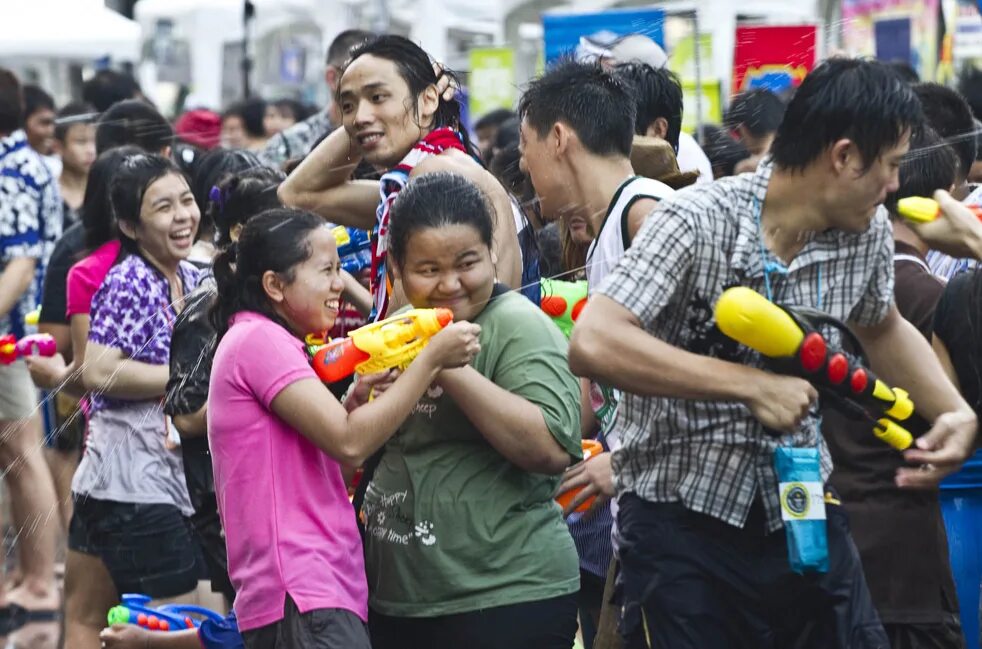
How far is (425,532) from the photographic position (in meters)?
3.78

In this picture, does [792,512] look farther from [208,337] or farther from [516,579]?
[208,337]

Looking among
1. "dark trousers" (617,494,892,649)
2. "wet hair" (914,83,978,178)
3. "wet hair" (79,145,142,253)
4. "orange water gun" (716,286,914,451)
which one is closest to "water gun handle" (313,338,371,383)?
"dark trousers" (617,494,892,649)

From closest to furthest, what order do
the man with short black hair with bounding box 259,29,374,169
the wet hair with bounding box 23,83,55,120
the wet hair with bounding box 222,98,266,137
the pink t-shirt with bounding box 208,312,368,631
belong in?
the pink t-shirt with bounding box 208,312,368,631 < the man with short black hair with bounding box 259,29,374,169 < the wet hair with bounding box 23,83,55,120 < the wet hair with bounding box 222,98,266,137

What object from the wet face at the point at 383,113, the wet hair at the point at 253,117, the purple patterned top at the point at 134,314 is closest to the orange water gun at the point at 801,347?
the wet face at the point at 383,113

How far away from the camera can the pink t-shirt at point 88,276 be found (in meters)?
5.77

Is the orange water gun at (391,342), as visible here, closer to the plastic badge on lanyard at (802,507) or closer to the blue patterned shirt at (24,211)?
the plastic badge on lanyard at (802,507)

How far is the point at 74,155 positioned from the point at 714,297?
7315mm

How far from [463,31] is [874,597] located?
253 inches

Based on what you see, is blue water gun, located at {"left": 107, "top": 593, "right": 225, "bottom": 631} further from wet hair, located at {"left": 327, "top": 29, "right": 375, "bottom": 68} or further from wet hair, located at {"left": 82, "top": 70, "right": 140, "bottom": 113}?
wet hair, located at {"left": 82, "top": 70, "right": 140, "bottom": 113}

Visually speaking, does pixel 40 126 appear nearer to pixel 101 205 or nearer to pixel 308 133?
pixel 308 133

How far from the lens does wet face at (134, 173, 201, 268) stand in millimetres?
5605

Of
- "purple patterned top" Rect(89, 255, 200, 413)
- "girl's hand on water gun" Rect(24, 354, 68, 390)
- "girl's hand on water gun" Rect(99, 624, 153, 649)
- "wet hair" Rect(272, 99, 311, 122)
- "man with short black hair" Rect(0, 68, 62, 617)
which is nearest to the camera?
"girl's hand on water gun" Rect(99, 624, 153, 649)

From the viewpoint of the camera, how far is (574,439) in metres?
3.79

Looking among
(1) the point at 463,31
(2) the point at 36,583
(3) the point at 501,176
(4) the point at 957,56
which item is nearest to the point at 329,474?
(3) the point at 501,176
